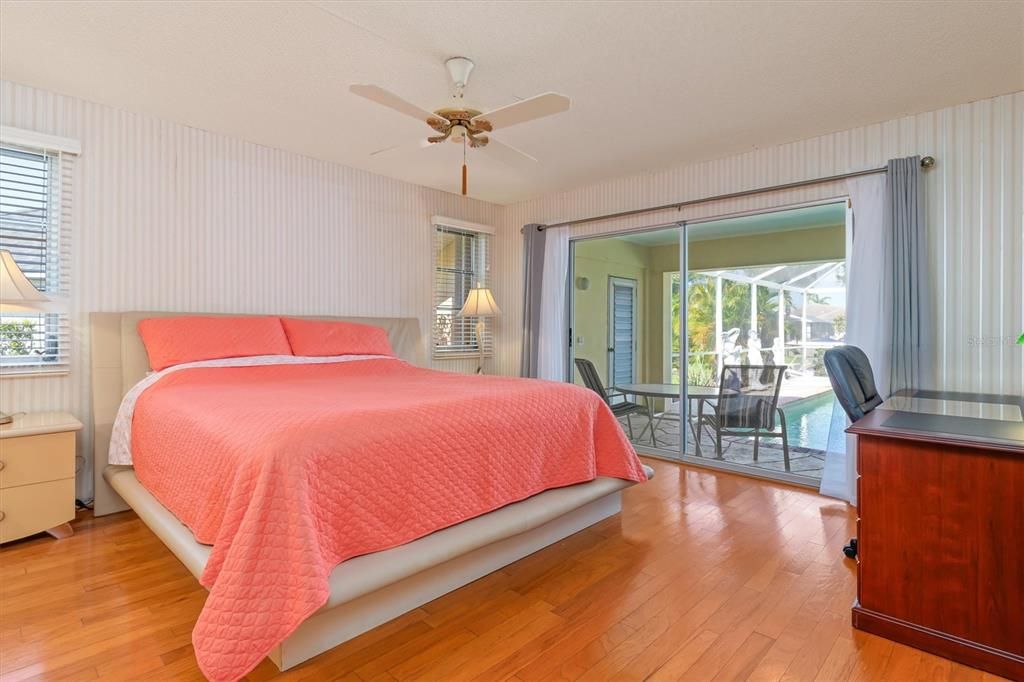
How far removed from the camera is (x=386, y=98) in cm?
224

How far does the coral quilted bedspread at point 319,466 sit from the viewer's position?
1450 millimetres

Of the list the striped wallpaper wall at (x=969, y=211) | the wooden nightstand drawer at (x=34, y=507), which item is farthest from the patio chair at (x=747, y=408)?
the wooden nightstand drawer at (x=34, y=507)

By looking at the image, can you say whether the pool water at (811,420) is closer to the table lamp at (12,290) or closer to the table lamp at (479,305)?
the table lamp at (479,305)

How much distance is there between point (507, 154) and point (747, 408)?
8.88ft

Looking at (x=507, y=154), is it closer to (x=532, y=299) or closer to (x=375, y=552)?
(x=532, y=299)

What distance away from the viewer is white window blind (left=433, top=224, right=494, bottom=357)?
16.4 ft

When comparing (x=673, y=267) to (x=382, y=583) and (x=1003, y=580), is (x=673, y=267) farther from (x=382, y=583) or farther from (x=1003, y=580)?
(x=382, y=583)

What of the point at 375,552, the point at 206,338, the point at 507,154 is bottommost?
the point at 375,552

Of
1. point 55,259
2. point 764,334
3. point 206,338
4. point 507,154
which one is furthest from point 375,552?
point 764,334

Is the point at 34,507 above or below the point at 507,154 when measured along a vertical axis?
below

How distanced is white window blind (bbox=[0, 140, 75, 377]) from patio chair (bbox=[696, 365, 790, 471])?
4.43 m

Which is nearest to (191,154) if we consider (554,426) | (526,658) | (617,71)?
(617,71)

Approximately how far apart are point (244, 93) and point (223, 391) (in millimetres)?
1709

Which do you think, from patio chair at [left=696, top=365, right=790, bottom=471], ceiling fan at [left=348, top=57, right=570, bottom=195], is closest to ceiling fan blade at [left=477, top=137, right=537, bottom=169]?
ceiling fan at [left=348, top=57, right=570, bottom=195]
